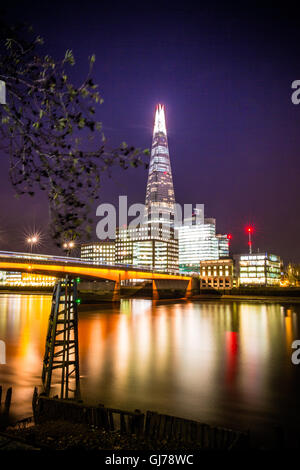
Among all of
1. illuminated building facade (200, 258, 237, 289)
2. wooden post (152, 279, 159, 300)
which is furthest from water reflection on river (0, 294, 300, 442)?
illuminated building facade (200, 258, 237, 289)

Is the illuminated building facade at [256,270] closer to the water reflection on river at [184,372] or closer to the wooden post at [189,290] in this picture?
the wooden post at [189,290]

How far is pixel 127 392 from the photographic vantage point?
49.3 ft

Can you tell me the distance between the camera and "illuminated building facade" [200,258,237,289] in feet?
528

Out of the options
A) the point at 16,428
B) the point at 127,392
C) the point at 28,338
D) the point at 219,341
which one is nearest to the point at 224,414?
the point at 127,392

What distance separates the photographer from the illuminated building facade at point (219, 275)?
16100 centimetres

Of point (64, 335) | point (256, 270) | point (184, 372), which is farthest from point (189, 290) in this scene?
point (64, 335)

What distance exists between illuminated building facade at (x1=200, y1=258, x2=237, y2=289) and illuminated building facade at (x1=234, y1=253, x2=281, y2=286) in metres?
6.76

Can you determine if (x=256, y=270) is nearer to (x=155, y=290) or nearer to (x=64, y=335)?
(x=155, y=290)

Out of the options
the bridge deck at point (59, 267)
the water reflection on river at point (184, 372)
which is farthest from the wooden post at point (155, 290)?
the water reflection on river at point (184, 372)

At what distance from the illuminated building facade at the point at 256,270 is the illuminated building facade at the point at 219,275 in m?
6.76

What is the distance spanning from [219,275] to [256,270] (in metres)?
20.4

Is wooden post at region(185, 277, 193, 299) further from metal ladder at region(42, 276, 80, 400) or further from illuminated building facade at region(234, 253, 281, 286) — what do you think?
metal ladder at region(42, 276, 80, 400)
